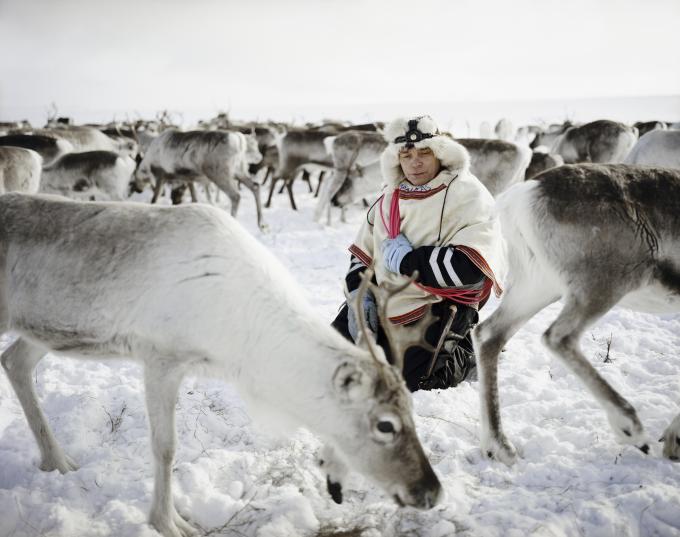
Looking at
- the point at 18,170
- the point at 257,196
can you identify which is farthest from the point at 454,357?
the point at 257,196

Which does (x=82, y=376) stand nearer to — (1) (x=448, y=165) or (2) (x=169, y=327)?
(2) (x=169, y=327)

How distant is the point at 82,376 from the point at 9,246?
1.32 meters

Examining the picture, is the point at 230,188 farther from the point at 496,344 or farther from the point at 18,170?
the point at 496,344

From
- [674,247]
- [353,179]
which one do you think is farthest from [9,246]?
[353,179]

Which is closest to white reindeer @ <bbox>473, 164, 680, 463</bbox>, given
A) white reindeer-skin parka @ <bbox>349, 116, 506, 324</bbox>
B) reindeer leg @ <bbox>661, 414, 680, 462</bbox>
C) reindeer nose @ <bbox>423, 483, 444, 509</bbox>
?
reindeer leg @ <bbox>661, 414, 680, 462</bbox>

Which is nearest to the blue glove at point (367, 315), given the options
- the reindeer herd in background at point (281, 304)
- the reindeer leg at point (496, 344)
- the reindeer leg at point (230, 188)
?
the reindeer herd in background at point (281, 304)

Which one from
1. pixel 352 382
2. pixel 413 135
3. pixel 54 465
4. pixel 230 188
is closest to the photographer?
pixel 352 382

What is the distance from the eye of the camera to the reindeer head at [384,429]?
1532 mm

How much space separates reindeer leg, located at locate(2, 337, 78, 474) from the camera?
2.13 meters

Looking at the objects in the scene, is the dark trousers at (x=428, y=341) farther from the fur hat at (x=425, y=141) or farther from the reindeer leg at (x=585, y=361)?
the fur hat at (x=425, y=141)

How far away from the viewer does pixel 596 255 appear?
2.20 metres

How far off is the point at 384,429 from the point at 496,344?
117 cm

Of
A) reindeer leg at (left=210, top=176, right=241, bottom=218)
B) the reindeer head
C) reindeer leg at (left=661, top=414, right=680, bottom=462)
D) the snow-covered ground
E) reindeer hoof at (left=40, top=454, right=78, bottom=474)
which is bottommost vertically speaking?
the snow-covered ground

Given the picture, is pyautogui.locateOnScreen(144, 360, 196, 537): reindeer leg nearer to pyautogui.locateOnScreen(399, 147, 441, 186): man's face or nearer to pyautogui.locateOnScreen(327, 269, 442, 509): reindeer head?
pyautogui.locateOnScreen(327, 269, 442, 509): reindeer head
